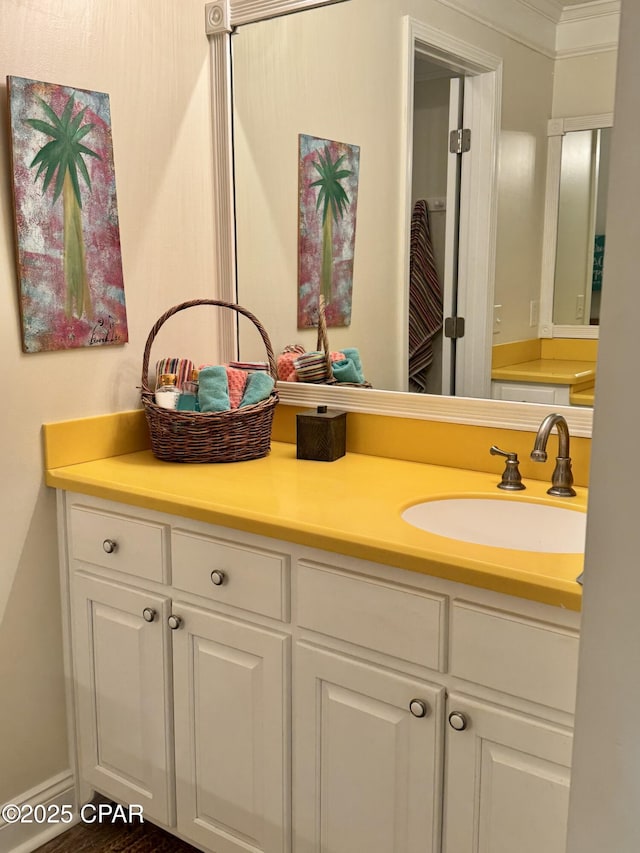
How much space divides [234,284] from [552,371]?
0.92m

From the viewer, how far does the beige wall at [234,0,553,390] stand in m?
1.75

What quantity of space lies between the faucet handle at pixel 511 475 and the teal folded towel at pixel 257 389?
0.59m

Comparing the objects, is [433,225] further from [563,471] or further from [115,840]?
[115,840]

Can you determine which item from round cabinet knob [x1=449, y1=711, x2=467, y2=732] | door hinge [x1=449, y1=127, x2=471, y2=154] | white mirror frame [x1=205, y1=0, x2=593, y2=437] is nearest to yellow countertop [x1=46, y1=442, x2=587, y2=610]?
white mirror frame [x1=205, y1=0, x2=593, y2=437]

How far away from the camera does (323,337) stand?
2.12 meters

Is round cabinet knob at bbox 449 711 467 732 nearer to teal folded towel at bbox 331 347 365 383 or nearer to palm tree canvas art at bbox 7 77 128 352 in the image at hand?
teal folded towel at bbox 331 347 365 383

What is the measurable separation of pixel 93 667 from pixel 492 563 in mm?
1109

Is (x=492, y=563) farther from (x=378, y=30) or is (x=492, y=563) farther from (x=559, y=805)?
(x=378, y=30)

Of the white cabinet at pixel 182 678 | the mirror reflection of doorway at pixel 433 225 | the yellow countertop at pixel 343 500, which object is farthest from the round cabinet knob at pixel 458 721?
the mirror reflection of doorway at pixel 433 225

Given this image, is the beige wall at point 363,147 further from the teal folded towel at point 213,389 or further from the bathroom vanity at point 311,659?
the bathroom vanity at point 311,659

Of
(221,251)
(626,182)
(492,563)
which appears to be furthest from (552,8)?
(626,182)

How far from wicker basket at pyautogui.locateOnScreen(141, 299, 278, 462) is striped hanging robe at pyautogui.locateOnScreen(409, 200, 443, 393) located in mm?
360

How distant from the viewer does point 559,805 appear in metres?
1.24

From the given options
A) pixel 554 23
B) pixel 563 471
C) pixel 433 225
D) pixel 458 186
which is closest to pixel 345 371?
pixel 433 225
